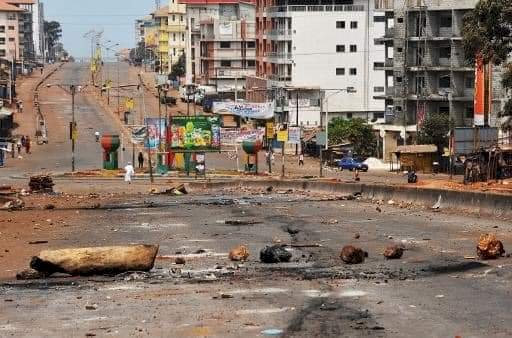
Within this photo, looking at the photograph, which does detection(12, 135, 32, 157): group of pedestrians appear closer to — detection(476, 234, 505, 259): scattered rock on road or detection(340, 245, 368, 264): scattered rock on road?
detection(340, 245, 368, 264): scattered rock on road

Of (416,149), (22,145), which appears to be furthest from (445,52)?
(22,145)

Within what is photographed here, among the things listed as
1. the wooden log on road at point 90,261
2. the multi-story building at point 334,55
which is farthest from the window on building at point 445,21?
the wooden log on road at point 90,261

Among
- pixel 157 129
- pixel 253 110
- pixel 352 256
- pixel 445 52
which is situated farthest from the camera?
pixel 253 110

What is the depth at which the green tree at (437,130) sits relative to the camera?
273 feet

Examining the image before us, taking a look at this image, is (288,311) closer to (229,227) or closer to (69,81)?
(229,227)

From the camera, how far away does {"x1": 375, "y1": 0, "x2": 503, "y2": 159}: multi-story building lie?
8662 cm

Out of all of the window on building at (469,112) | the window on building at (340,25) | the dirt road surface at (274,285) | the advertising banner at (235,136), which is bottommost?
the dirt road surface at (274,285)

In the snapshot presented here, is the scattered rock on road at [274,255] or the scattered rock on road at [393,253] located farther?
the scattered rock on road at [393,253]

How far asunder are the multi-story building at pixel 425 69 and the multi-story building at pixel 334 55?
24406 millimetres

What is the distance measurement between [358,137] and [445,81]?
11476 mm

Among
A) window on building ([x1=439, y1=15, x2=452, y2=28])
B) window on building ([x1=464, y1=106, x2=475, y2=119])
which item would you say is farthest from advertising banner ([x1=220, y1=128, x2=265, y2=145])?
window on building ([x1=439, y1=15, x2=452, y2=28])

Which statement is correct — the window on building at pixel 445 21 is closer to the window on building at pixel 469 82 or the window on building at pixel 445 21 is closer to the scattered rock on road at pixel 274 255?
the window on building at pixel 469 82

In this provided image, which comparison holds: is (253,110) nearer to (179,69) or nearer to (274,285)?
(274,285)

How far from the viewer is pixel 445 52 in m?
88.3
